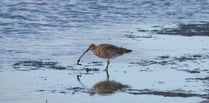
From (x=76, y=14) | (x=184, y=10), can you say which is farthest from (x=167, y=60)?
(x=184, y=10)

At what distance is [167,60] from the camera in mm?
15391

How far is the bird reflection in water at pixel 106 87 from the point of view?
40.4 ft

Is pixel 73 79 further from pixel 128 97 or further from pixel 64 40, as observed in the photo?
pixel 64 40

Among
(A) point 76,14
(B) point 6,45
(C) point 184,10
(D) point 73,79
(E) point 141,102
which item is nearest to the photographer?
(E) point 141,102

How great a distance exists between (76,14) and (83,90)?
42.4 feet

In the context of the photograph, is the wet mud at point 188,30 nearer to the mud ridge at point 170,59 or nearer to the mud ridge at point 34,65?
the mud ridge at point 170,59

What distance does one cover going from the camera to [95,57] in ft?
52.2

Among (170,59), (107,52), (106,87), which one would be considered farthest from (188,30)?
(106,87)

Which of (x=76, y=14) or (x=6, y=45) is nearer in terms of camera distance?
(x=6, y=45)

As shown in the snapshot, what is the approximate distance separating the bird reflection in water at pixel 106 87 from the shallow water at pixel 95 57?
0.08 m

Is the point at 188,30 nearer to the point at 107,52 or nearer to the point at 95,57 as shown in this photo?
the point at 95,57

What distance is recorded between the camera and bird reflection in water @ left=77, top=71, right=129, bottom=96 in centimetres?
1233

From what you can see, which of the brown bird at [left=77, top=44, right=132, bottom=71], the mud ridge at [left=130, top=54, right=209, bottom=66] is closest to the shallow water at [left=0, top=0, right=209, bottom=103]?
the mud ridge at [left=130, top=54, right=209, bottom=66]

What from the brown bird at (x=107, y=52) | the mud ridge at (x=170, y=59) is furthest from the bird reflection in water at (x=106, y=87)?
the mud ridge at (x=170, y=59)
